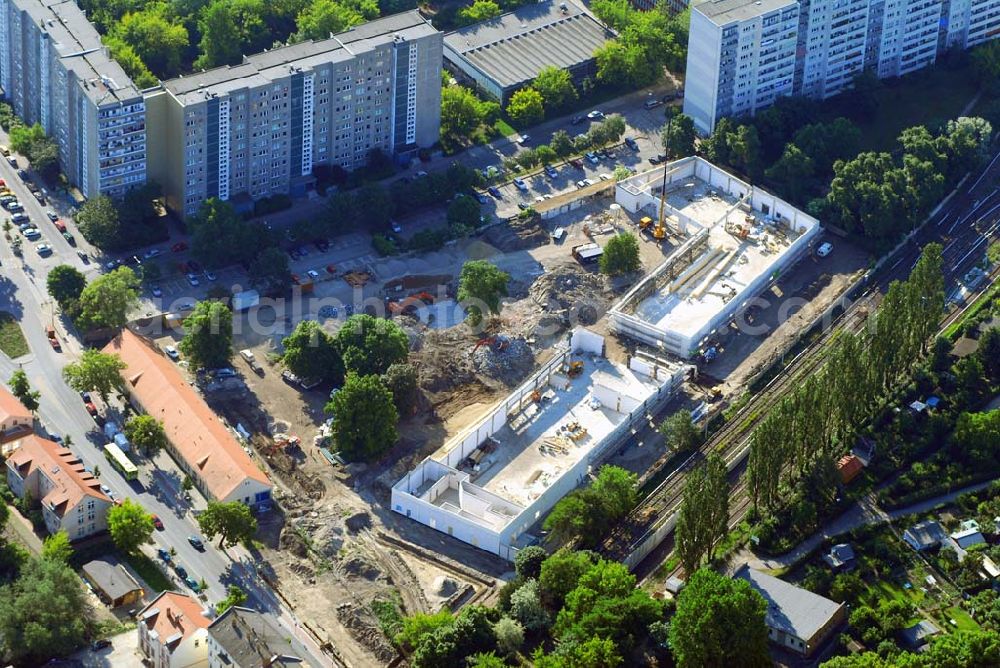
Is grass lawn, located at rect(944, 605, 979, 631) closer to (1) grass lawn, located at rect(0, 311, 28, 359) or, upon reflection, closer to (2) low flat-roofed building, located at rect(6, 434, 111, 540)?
(2) low flat-roofed building, located at rect(6, 434, 111, 540)

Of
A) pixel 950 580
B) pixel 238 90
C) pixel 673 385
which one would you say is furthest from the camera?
pixel 238 90

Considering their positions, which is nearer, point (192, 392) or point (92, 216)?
point (192, 392)

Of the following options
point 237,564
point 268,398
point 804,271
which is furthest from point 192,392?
point 804,271

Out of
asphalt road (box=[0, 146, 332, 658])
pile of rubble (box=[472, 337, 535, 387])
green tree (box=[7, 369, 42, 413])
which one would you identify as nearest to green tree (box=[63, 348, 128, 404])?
asphalt road (box=[0, 146, 332, 658])

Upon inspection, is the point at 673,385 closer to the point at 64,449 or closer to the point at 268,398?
the point at 268,398

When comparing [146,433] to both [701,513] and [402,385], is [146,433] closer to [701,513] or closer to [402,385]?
[402,385]

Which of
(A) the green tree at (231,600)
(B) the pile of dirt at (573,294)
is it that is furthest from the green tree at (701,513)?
(B) the pile of dirt at (573,294)

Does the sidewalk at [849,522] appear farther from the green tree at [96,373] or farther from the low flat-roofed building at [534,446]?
the green tree at [96,373]
